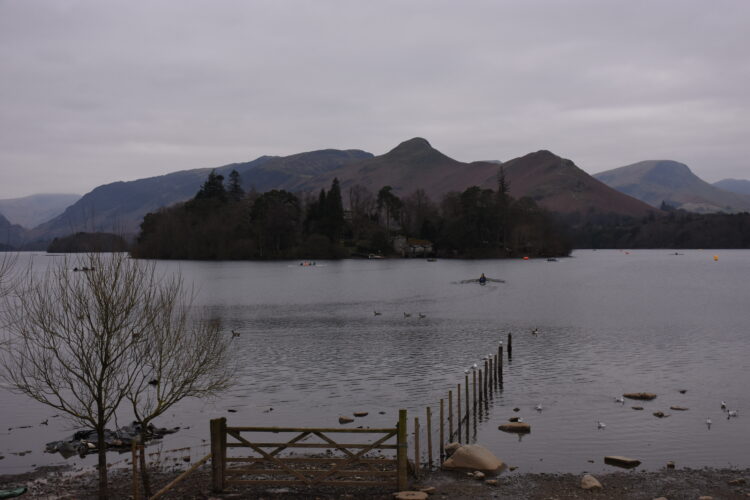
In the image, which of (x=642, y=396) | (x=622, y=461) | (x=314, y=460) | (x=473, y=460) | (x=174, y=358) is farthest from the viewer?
(x=642, y=396)

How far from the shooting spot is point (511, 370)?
51.9m

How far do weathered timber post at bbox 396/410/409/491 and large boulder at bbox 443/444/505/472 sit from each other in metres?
4.30

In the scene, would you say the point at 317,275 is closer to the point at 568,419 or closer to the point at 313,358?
the point at 313,358

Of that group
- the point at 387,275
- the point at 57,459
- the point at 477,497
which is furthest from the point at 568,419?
the point at 387,275

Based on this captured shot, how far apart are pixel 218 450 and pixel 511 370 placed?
33.0 metres

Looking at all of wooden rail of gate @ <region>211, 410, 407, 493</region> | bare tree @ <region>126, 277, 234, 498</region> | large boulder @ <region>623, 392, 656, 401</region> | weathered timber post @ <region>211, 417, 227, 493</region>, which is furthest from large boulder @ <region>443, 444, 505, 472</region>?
large boulder @ <region>623, 392, 656, 401</region>

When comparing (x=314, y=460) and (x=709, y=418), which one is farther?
(x=709, y=418)

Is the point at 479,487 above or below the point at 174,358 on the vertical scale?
below

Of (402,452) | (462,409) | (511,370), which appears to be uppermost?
(402,452)

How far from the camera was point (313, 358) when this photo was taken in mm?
56875

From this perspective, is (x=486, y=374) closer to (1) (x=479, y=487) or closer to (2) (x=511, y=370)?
(2) (x=511, y=370)

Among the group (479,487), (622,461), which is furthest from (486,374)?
(479,487)

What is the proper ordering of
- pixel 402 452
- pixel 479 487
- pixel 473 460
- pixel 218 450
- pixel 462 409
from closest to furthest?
pixel 218 450
pixel 402 452
pixel 479 487
pixel 473 460
pixel 462 409

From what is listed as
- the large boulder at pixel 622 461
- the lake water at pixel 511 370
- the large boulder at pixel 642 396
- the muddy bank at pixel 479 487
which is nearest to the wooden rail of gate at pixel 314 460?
the muddy bank at pixel 479 487
